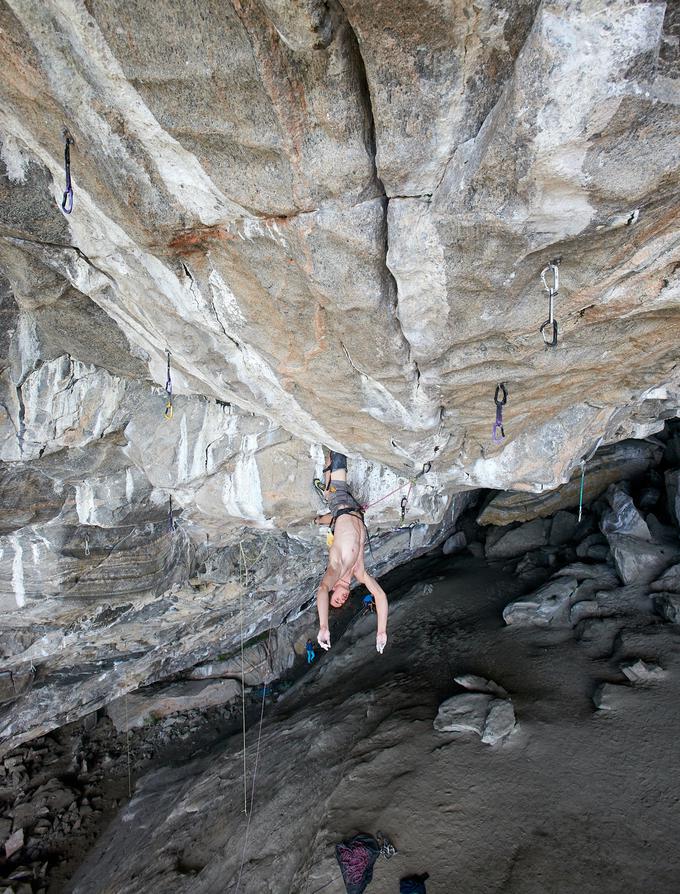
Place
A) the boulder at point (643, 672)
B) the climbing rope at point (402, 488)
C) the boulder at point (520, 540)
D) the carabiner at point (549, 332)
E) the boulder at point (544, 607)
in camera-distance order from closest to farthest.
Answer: the carabiner at point (549, 332), the climbing rope at point (402, 488), the boulder at point (643, 672), the boulder at point (544, 607), the boulder at point (520, 540)

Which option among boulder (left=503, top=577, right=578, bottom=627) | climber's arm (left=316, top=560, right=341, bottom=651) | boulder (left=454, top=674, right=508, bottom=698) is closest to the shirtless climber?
climber's arm (left=316, top=560, right=341, bottom=651)

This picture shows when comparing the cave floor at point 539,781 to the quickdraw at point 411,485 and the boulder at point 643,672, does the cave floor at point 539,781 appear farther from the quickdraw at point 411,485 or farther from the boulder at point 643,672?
the quickdraw at point 411,485

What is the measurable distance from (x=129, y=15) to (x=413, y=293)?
7.50ft

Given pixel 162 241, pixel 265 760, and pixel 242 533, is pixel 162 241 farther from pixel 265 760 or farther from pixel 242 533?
pixel 265 760

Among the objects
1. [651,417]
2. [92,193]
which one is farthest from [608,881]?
[92,193]

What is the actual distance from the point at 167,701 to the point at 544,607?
10.1m

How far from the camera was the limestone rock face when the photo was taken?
8.10 ft

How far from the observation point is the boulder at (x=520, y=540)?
13688 millimetres

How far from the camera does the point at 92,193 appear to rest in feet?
Answer: 12.1

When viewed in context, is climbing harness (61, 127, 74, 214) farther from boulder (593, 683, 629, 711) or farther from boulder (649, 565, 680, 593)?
boulder (649, 565, 680, 593)

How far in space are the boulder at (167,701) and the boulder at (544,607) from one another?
8067 mm

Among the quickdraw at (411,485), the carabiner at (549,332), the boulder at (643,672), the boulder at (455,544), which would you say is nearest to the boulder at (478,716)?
the boulder at (643,672)

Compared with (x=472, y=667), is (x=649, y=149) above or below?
above

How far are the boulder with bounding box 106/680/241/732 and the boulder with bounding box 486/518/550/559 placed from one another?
8.16 m
